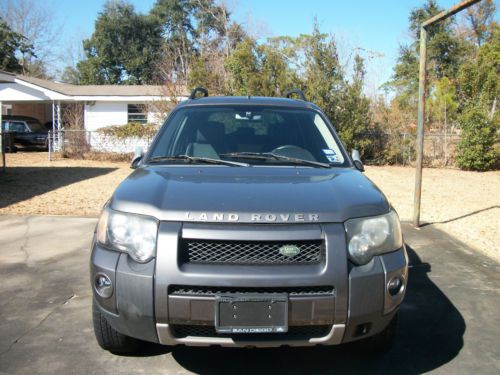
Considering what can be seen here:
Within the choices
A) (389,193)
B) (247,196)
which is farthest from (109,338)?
(389,193)

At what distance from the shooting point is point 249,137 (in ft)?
14.1

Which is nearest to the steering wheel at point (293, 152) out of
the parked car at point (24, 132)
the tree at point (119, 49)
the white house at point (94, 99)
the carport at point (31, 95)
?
the white house at point (94, 99)

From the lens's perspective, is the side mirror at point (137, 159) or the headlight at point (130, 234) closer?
the headlight at point (130, 234)

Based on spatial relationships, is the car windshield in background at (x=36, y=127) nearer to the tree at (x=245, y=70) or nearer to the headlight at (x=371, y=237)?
the tree at (x=245, y=70)

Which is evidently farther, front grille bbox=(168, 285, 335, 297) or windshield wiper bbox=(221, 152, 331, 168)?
windshield wiper bbox=(221, 152, 331, 168)

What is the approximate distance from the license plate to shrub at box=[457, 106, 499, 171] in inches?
648

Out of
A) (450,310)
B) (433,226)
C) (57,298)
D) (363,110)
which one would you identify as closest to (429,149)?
(363,110)

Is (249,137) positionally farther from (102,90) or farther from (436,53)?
(436,53)

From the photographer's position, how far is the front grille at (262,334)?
109 inches

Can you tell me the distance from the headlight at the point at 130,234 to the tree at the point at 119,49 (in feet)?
129

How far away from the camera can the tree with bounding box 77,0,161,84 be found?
134ft

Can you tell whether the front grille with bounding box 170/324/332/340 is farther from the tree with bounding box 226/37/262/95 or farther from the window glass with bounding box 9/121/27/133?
the window glass with bounding box 9/121/27/133

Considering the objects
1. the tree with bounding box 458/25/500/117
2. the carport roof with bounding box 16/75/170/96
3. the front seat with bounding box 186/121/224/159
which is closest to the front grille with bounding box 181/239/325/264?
the front seat with bounding box 186/121/224/159

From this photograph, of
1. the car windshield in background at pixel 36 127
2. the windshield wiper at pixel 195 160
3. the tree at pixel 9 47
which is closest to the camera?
the windshield wiper at pixel 195 160
